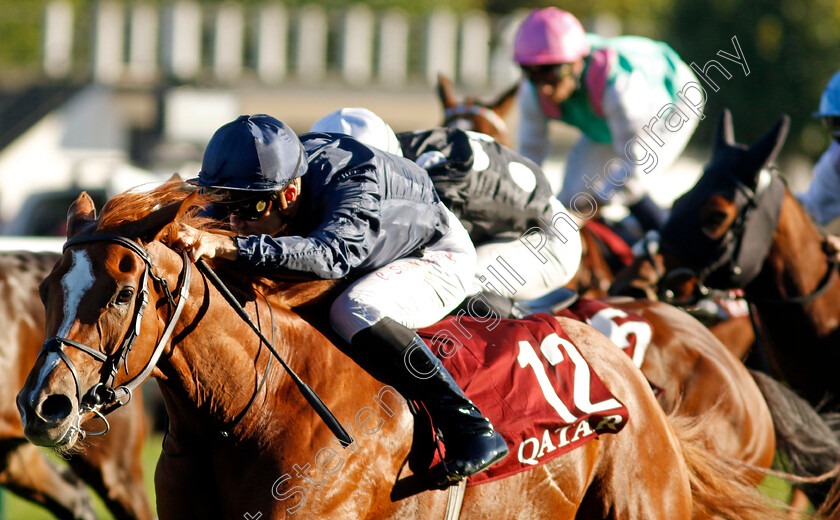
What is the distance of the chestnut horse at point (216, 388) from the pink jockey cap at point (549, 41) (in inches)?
105

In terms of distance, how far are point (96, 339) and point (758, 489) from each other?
259 cm

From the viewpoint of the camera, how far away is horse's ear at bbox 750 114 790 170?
190 inches

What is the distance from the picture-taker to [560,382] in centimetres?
336

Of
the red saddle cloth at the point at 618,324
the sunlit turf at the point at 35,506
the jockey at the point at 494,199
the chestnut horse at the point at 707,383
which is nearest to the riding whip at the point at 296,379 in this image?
the jockey at the point at 494,199

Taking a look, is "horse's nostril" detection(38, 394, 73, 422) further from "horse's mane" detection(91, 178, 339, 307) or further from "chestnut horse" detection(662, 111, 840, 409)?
"chestnut horse" detection(662, 111, 840, 409)

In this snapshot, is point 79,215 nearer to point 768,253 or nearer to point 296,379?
point 296,379

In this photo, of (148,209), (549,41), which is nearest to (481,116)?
(549,41)

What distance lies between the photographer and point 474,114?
599cm

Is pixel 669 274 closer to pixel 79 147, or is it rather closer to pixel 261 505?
pixel 261 505

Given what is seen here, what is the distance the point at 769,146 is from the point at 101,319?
11.3 feet

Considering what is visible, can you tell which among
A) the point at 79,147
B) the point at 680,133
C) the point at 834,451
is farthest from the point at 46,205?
the point at 834,451

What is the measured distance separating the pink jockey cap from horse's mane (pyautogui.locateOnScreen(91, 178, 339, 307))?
9.07 ft

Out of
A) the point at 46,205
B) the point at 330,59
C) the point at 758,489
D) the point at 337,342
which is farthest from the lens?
the point at 330,59

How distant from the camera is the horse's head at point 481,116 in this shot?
5910mm
